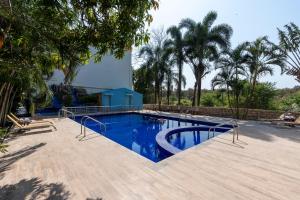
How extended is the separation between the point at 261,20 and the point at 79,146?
12695mm

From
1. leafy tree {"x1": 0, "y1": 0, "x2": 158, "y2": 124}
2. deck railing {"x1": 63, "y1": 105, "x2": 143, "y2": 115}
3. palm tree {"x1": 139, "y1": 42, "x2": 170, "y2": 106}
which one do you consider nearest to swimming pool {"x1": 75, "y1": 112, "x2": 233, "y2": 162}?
deck railing {"x1": 63, "y1": 105, "x2": 143, "y2": 115}

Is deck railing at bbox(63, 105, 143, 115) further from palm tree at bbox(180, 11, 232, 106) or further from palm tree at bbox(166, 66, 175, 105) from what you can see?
palm tree at bbox(180, 11, 232, 106)

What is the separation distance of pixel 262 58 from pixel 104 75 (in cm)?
1755

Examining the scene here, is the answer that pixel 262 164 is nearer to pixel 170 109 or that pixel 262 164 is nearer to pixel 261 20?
pixel 261 20

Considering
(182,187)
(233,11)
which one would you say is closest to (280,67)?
(233,11)

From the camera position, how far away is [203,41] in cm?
1798

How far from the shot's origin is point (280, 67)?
13.9 meters

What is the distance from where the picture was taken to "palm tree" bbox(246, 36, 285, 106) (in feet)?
45.2

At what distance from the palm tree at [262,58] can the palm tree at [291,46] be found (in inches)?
15.8

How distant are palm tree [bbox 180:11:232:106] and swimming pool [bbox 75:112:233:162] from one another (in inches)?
229

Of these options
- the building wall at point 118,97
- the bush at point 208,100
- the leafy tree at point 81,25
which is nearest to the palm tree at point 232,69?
the bush at point 208,100

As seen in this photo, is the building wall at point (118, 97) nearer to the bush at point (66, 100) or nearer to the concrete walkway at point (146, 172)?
the bush at point (66, 100)

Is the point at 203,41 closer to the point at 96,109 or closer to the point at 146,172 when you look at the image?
the point at 96,109

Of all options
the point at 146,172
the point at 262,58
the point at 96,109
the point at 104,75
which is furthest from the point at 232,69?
the point at 104,75
